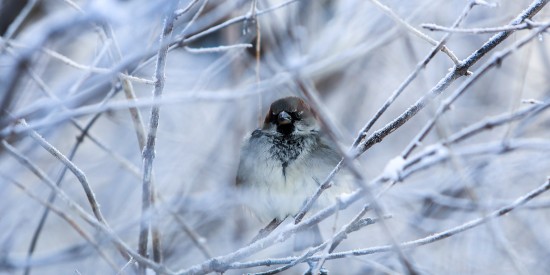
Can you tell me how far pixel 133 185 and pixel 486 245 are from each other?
237 centimetres

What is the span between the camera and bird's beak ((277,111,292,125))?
3.46 meters

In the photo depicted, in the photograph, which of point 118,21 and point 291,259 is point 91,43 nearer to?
point 291,259

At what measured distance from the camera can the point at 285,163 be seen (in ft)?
11.0

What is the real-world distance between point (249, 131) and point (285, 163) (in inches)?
32.2

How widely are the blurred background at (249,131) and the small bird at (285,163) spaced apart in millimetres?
153

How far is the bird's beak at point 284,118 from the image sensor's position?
3465mm

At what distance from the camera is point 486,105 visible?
5.34 metres

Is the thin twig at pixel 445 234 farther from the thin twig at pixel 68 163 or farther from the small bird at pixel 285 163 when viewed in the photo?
the small bird at pixel 285 163

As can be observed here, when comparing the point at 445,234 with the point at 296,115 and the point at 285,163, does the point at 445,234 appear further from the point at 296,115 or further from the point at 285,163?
the point at 296,115

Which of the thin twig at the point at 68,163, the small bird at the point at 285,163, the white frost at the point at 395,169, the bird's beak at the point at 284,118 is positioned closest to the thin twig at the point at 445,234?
the white frost at the point at 395,169

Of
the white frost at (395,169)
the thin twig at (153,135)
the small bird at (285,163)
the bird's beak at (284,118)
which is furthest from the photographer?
the bird's beak at (284,118)

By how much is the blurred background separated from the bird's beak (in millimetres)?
157

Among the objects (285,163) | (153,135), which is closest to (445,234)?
(153,135)

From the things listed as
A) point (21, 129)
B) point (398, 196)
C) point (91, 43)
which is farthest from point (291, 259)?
point (91, 43)
